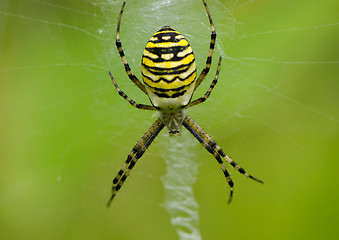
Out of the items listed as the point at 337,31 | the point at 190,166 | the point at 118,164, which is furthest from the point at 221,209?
the point at 337,31

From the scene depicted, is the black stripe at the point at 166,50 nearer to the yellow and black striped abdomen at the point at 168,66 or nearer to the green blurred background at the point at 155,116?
the yellow and black striped abdomen at the point at 168,66

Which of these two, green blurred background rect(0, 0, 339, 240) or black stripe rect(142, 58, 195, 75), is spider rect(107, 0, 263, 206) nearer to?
black stripe rect(142, 58, 195, 75)

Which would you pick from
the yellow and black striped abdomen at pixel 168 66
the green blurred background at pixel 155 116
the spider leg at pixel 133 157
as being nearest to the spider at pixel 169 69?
the yellow and black striped abdomen at pixel 168 66

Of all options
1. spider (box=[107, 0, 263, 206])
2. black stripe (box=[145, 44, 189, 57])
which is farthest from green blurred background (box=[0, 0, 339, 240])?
black stripe (box=[145, 44, 189, 57])

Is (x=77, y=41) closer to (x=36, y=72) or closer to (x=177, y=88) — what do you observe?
(x=36, y=72)

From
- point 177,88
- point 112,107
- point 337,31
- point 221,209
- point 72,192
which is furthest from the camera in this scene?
point 112,107

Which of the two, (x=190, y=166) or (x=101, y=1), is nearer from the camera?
(x=101, y=1)

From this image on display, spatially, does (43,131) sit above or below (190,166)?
above
